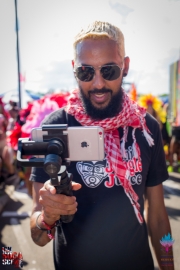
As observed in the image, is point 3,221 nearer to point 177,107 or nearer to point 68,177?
point 68,177

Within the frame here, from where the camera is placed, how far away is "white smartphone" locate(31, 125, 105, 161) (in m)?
0.90

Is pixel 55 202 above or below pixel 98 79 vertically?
below

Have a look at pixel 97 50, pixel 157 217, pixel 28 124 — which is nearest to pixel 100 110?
pixel 97 50

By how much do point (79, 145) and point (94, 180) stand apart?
0.43m

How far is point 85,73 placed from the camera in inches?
53.6

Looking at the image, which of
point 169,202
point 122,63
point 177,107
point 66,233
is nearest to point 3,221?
point 169,202

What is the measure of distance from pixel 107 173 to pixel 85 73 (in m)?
0.50

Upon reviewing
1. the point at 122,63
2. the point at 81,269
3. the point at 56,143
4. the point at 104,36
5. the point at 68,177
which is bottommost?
the point at 81,269

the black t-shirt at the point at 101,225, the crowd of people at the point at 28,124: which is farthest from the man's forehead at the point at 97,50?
the crowd of people at the point at 28,124

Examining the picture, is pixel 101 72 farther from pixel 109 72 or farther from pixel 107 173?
pixel 107 173

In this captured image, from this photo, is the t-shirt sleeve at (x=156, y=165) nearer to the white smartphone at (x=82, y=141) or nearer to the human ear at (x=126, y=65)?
the human ear at (x=126, y=65)

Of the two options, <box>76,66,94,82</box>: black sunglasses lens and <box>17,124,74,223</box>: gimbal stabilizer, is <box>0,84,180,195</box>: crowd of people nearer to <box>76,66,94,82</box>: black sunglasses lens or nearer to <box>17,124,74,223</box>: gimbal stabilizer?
<box>76,66,94,82</box>: black sunglasses lens

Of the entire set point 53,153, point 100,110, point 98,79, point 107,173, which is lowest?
point 107,173

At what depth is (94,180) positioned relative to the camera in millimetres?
1312
